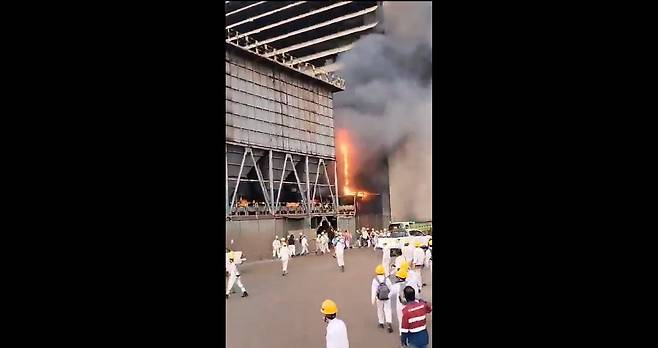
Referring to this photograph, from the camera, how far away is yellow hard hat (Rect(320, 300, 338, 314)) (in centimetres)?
337

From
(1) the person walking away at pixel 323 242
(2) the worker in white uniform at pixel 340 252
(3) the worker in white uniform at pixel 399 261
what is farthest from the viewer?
(1) the person walking away at pixel 323 242

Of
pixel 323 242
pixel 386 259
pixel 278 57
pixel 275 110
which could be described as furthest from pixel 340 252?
pixel 278 57

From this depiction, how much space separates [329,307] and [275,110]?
177 centimetres

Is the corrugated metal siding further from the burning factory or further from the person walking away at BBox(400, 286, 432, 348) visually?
the person walking away at BBox(400, 286, 432, 348)

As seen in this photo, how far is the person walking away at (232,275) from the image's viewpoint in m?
3.66

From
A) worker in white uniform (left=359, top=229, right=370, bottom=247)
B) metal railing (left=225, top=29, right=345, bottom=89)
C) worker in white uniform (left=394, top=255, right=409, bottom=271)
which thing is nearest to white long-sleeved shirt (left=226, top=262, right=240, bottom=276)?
worker in white uniform (left=359, top=229, right=370, bottom=247)

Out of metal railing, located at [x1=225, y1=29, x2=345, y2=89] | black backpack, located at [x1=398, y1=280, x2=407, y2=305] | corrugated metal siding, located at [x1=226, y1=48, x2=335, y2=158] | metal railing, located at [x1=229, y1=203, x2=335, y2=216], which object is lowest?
black backpack, located at [x1=398, y1=280, x2=407, y2=305]

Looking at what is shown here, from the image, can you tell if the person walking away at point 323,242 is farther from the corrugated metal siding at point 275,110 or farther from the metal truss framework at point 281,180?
the corrugated metal siding at point 275,110

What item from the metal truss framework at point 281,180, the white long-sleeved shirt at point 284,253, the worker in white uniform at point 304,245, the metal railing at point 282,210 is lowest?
the white long-sleeved shirt at point 284,253

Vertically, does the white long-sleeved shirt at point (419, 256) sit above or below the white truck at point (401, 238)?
below

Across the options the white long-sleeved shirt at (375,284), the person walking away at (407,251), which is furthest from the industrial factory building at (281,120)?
the white long-sleeved shirt at (375,284)

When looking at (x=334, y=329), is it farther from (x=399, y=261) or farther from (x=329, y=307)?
(x=399, y=261)
